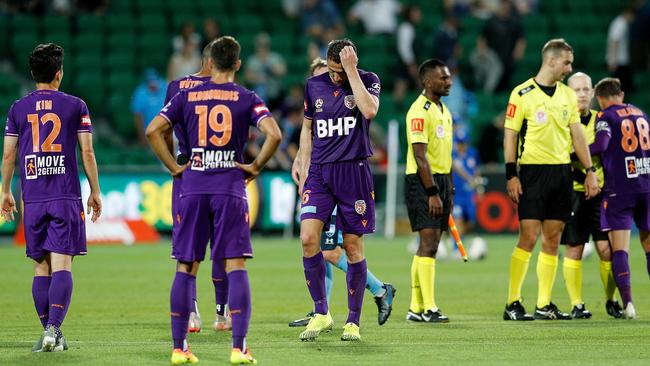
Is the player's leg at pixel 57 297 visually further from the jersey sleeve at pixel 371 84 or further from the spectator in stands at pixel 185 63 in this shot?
the spectator in stands at pixel 185 63

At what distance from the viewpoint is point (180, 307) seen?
27.2 feet

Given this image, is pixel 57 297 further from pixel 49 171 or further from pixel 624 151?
pixel 624 151

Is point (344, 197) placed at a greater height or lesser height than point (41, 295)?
greater

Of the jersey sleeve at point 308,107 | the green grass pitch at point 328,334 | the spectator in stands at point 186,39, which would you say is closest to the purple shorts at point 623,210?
the green grass pitch at point 328,334

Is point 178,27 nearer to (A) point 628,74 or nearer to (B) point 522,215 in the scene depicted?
(A) point 628,74

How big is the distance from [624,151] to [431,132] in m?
1.98

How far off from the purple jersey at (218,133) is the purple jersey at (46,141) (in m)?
1.47

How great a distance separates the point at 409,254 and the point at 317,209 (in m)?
9.97

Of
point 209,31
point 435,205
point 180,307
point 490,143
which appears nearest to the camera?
point 180,307

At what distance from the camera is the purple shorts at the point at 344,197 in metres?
9.80

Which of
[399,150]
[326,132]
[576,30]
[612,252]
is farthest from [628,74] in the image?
[326,132]

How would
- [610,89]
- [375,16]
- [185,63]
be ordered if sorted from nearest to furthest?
[610,89]
[185,63]
[375,16]

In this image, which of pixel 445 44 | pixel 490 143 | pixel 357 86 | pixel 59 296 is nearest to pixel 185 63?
pixel 445 44

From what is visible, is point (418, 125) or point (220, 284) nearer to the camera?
point (220, 284)
